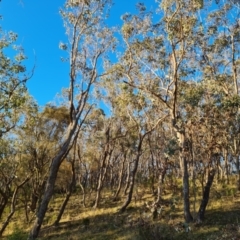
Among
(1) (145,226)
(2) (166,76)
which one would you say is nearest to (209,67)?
(2) (166,76)

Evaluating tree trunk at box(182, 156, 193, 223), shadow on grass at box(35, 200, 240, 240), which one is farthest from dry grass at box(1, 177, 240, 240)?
tree trunk at box(182, 156, 193, 223)

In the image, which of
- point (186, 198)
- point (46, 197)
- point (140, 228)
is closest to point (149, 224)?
point (140, 228)

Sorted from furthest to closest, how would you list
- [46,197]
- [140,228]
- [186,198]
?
[186,198] → [46,197] → [140,228]

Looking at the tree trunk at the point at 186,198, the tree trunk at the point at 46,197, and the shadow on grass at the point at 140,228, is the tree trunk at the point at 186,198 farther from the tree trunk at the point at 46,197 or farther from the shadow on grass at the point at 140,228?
the tree trunk at the point at 46,197

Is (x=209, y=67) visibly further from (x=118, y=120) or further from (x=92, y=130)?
(x=92, y=130)

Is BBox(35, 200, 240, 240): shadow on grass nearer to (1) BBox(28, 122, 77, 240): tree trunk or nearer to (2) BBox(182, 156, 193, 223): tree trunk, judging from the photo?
(2) BBox(182, 156, 193, 223): tree trunk

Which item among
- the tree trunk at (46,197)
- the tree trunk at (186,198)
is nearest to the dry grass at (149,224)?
the tree trunk at (186,198)

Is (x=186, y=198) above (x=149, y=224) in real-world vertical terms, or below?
above

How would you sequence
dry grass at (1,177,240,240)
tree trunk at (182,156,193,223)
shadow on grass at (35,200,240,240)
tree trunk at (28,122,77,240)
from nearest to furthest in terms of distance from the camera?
shadow on grass at (35,200,240,240)
dry grass at (1,177,240,240)
tree trunk at (28,122,77,240)
tree trunk at (182,156,193,223)

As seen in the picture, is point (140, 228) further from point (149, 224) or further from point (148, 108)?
Answer: point (148, 108)

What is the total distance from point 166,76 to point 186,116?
10.4 ft

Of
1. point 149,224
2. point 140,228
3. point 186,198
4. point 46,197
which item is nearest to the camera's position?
point 140,228

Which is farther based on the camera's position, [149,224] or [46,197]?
[46,197]

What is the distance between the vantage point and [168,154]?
17828 millimetres
